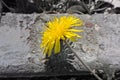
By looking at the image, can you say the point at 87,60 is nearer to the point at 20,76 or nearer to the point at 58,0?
the point at 20,76

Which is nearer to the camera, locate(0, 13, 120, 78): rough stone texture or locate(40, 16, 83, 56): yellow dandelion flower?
locate(40, 16, 83, 56): yellow dandelion flower

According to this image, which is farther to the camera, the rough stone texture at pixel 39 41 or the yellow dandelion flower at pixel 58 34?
the rough stone texture at pixel 39 41

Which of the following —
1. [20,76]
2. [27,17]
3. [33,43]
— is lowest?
[20,76]

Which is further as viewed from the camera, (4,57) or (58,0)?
(58,0)

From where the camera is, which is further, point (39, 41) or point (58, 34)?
point (39, 41)

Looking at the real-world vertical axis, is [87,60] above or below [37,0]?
below

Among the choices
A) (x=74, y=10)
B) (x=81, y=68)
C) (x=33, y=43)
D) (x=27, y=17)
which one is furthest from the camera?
(x=74, y=10)

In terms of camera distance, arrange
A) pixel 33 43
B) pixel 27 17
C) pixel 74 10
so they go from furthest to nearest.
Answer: pixel 74 10
pixel 27 17
pixel 33 43

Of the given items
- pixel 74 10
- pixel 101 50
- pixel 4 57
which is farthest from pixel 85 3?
pixel 4 57
